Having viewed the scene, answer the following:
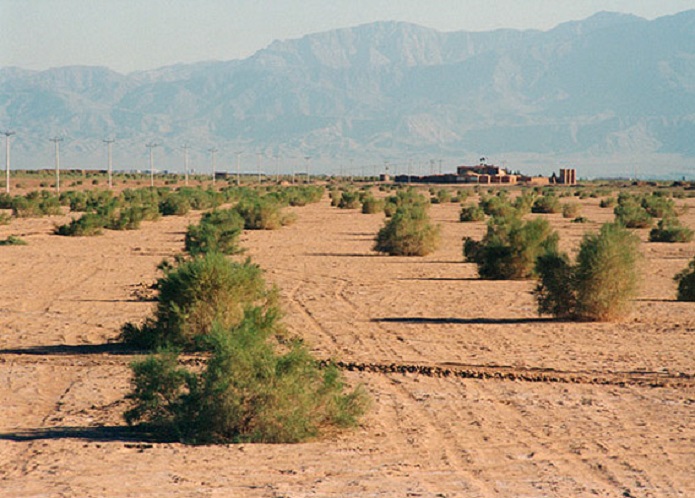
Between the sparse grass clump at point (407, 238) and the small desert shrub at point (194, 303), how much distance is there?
1870 cm

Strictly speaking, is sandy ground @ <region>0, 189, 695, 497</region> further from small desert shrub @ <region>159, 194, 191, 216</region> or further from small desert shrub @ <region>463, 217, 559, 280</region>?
small desert shrub @ <region>159, 194, 191, 216</region>

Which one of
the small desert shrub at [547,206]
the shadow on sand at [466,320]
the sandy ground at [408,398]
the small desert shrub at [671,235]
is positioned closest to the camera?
the sandy ground at [408,398]

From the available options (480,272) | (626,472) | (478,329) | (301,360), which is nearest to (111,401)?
(301,360)

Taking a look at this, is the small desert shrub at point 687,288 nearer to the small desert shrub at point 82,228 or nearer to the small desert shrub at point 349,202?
the small desert shrub at point 82,228

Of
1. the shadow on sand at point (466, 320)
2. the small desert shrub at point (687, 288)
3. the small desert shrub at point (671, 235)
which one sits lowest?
the small desert shrub at point (671, 235)

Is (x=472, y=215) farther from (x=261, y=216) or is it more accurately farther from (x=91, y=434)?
(x=91, y=434)

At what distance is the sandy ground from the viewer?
10.6m

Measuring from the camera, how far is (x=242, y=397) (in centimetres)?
1186

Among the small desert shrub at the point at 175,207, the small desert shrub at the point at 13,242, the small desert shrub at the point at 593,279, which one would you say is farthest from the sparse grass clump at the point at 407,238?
the small desert shrub at the point at 175,207

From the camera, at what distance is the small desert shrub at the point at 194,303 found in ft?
58.4

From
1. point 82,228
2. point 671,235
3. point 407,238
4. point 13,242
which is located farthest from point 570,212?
point 13,242

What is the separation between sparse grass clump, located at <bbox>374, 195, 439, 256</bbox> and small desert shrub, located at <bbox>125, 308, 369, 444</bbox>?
2429cm

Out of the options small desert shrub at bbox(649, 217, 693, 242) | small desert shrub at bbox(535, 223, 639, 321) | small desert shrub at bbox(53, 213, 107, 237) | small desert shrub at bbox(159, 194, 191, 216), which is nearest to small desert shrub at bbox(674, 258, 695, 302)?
small desert shrub at bbox(535, 223, 639, 321)

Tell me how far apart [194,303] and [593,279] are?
7.51 metres
